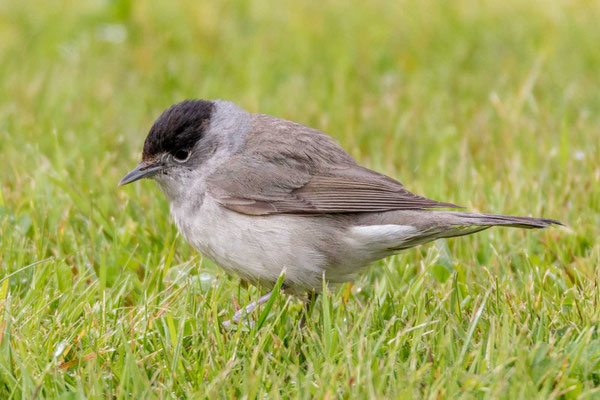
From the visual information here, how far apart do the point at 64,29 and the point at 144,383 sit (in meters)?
7.05

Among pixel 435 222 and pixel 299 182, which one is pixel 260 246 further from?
pixel 435 222

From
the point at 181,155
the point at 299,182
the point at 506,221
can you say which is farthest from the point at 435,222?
the point at 181,155

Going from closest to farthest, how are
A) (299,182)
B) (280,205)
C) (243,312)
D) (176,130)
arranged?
(243,312) < (280,205) < (299,182) < (176,130)

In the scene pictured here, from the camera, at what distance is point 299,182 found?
15.9 feet

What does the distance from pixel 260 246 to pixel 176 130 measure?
906 mm

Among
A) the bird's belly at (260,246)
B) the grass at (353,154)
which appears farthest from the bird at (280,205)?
the grass at (353,154)

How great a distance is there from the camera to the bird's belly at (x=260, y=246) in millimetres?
4520

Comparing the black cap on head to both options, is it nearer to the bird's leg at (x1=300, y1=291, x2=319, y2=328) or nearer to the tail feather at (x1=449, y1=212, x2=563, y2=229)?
the bird's leg at (x1=300, y1=291, x2=319, y2=328)

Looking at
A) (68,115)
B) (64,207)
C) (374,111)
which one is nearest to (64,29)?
(68,115)

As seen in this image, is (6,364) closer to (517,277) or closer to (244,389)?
(244,389)

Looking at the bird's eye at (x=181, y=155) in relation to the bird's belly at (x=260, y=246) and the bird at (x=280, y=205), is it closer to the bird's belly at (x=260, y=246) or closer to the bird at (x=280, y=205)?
the bird at (x=280, y=205)

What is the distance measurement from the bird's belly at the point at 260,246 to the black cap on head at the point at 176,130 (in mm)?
504

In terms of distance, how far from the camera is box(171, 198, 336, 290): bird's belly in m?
4.52

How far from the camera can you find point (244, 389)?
3518 mm
